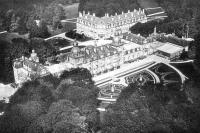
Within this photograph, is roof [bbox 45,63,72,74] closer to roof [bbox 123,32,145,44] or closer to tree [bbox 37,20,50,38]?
roof [bbox 123,32,145,44]

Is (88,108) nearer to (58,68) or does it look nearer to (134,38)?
(58,68)

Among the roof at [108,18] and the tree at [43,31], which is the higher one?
the roof at [108,18]

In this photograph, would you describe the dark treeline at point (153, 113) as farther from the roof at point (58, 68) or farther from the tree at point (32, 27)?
the tree at point (32, 27)

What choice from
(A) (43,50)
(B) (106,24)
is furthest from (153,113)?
(B) (106,24)

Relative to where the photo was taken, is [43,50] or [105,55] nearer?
[105,55]

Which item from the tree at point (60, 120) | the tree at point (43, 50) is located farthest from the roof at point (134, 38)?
the tree at point (60, 120)

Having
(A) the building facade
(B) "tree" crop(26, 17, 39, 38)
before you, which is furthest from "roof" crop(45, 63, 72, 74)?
(B) "tree" crop(26, 17, 39, 38)

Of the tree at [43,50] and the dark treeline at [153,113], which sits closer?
the dark treeline at [153,113]

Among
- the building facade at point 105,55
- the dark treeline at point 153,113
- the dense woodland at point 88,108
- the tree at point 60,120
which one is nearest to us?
the dark treeline at point 153,113
